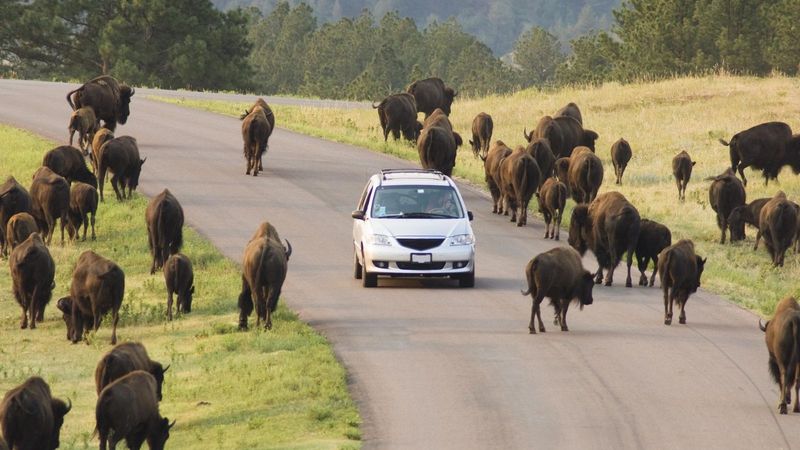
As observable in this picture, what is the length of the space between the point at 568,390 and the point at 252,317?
6.37 meters

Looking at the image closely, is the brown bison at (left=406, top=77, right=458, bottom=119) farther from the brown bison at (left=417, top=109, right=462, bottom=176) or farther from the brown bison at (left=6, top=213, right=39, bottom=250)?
the brown bison at (left=6, top=213, right=39, bottom=250)

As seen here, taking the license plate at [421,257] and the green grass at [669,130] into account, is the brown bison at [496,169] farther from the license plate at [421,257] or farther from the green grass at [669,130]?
the license plate at [421,257]

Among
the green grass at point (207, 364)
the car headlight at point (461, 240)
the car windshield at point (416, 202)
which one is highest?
the car windshield at point (416, 202)

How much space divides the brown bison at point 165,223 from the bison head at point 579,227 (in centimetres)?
674

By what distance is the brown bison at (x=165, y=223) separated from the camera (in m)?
25.9

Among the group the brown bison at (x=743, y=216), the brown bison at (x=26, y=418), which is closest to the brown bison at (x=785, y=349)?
the brown bison at (x=26, y=418)

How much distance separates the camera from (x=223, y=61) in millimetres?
81938

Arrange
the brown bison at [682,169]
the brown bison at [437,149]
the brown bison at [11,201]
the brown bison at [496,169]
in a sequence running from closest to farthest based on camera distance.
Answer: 1. the brown bison at [11,201]
2. the brown bison at [496,169]
3. the brown bison at [437,149]
4. the brown bison at [682,169]

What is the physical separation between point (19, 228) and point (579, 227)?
32.0 ft

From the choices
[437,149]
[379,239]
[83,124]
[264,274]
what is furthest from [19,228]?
[83,124]

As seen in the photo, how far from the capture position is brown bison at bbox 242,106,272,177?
35.3 metres

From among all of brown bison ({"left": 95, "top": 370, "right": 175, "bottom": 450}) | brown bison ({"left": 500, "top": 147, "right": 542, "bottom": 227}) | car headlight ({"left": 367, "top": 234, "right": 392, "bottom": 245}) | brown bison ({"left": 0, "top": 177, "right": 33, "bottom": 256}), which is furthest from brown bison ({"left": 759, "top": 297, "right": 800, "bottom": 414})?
brown bison ({"left": 0, "top": 177, "right": 33, "bottom": 256})

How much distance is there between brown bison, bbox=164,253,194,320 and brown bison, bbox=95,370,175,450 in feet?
25.6

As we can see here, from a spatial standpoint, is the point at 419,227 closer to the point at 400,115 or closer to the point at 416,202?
the point at 416,202
